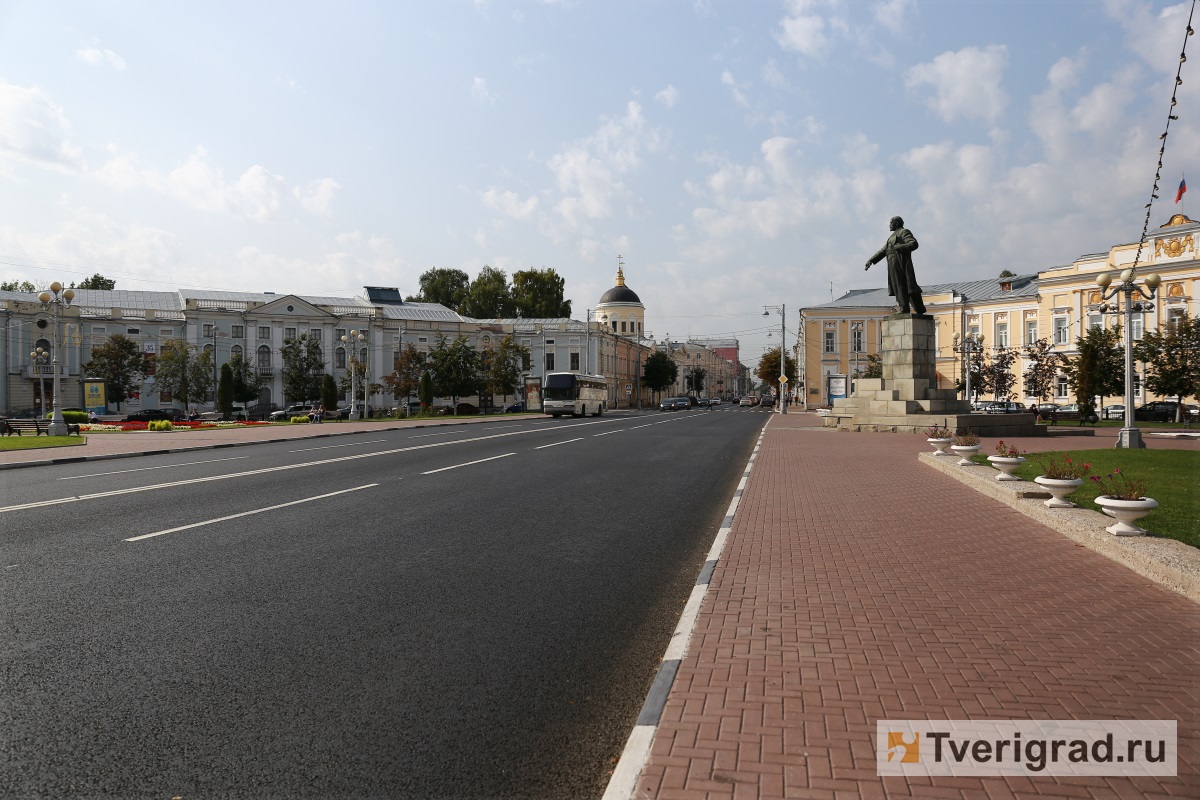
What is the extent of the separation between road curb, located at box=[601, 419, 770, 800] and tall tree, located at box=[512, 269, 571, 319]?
303 feet

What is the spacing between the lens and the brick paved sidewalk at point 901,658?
3.24 m

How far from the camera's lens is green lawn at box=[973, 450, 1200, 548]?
809 cm

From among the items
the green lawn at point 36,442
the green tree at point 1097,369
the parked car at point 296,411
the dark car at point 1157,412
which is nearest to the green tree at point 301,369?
the parked car at point 296,411

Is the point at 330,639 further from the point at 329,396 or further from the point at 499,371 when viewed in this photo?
the point at 499,371

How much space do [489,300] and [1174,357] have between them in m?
75.0

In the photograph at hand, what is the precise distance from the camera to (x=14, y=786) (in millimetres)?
3168

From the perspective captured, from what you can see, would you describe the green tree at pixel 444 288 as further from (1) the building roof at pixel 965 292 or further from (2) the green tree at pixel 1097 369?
(2) the green tree at pixel 1097 369

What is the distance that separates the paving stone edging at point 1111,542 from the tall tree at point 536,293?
88103 mm

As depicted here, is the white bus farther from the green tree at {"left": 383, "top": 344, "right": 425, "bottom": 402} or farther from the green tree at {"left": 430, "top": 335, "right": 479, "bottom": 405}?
the green tree at {"left": 383, "top": 344, "right": 425, "bottom": 402}

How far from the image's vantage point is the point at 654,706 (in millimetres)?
3855

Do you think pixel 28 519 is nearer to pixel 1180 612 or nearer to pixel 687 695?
pixel 687 695

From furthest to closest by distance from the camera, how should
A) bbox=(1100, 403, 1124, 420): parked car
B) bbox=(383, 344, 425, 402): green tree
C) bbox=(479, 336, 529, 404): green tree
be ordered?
bbox=(479, 336, 529, 404): green tree
bbox=(383, 344, 425, 402): green tree
bbox=(1100, 403, 1124, 420): parked car

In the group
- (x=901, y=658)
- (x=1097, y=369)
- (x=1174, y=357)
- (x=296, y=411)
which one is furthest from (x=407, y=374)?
(x=901, y=658)

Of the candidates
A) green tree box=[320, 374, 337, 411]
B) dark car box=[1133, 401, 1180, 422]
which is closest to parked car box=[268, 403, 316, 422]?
green tree box=[320, 374, 337, 411]
